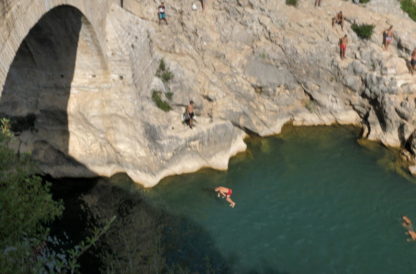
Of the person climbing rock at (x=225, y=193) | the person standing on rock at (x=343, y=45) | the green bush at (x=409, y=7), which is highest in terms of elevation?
the green bush at (x=409, y=7)

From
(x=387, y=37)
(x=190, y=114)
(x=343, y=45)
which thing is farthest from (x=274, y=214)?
(x=387, y=37)

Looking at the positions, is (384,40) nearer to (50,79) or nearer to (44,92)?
(50,79)

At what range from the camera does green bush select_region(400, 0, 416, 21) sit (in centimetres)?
2305

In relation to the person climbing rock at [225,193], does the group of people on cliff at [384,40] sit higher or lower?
higher

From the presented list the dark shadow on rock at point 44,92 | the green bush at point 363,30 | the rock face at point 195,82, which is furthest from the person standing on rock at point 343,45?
the dark shadow on rock at point 44,92

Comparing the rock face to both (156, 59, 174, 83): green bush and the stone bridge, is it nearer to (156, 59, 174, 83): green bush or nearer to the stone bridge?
the stone bridge

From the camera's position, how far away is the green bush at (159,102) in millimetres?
19719

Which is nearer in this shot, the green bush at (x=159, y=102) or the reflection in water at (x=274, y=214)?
the reflection in water at (x=274, y=214)

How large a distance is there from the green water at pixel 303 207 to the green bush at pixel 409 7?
25.0 feet

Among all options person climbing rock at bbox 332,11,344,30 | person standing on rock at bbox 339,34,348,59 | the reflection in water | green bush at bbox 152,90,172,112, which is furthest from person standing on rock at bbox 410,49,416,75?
green bush at bbox 152,90,172,112

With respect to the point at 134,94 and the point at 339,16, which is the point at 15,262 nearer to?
the point at 134,94

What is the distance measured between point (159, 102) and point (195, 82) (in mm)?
2364

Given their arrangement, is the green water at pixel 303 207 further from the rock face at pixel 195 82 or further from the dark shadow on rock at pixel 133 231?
the rock face at pixel 195 82

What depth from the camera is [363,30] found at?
72.6ft
